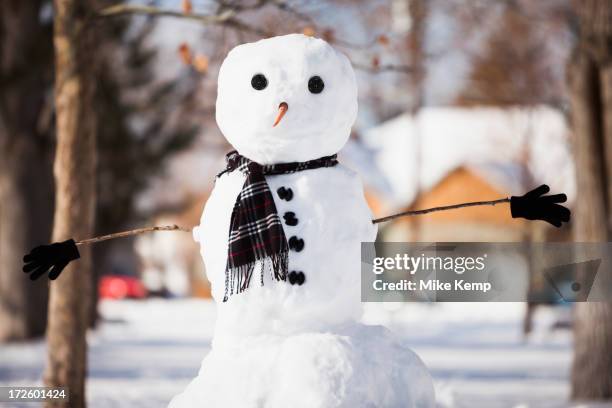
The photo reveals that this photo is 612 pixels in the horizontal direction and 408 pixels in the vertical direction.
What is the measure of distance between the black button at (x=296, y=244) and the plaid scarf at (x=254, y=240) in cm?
3

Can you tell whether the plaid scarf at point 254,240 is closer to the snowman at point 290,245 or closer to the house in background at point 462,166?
the snowman at point 290,245

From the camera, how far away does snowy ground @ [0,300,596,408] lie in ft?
25.2

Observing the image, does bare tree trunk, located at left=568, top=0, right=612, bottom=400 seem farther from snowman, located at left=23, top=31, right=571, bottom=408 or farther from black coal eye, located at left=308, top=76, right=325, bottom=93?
black coal eye, located at left=308, top=76, right=325, bottom=93

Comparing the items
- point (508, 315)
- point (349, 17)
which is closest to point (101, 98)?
point (349, 17)

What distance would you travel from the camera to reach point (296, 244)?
354 cm

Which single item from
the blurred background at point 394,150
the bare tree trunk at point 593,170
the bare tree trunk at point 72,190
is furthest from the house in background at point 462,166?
the bare tree trunk at point 72,190

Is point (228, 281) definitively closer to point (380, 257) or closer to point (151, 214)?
point (380, 257)

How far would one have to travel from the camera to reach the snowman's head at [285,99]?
3588 millimetres

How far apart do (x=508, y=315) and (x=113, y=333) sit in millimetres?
9665

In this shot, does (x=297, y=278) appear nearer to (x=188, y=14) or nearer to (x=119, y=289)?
(x=188, y=14)

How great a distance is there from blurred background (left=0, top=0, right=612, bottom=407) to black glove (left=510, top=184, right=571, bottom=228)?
0.99 meters

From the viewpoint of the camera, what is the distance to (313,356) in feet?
11.0

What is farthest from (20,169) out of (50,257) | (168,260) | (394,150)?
(168,260)

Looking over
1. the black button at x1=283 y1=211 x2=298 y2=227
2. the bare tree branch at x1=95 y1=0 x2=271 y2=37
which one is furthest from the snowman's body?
the bare tree branch at x1=95 y1=0 x2=271 y2=37
